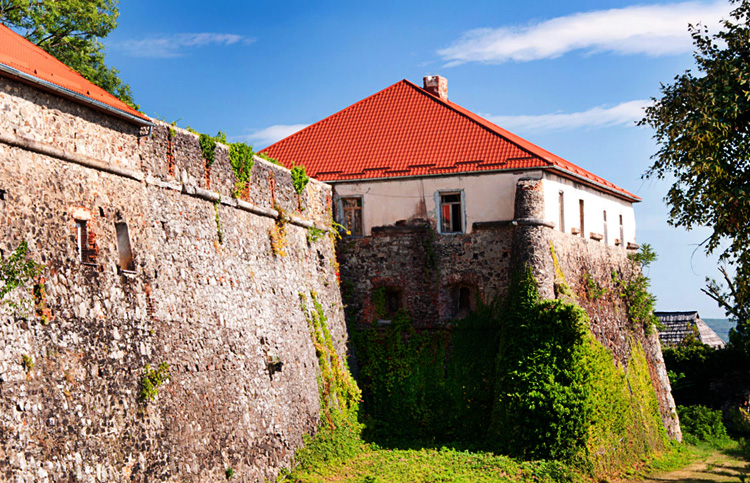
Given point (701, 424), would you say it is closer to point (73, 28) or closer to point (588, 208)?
point (588, 208)

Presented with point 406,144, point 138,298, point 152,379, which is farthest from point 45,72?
point 406,144

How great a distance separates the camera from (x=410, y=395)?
23172mm

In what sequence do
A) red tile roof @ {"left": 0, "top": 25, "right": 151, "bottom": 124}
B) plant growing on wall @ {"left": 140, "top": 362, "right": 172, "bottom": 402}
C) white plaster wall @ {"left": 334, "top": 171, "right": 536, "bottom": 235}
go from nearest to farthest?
1. red tile roof @ {"left": 0, "top": 25, "right": 151, "bottom": 124}
2. plant growing on wall @ {"left": 140, "top": 362, "right": 172, "bottom": 402}
3. white plaster wall @ {"left": 334, "top": 171, "right": 536, "bottom": 235}

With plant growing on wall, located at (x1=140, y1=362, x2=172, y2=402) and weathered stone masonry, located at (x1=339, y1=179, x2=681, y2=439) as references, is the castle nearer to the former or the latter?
plant growing on wall, located at (x1=140, y1=362, x2=172, y2=402)

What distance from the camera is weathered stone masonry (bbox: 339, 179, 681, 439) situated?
23.2m

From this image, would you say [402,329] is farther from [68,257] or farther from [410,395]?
[68,257]

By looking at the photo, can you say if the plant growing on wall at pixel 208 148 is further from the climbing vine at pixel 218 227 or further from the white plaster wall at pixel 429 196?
the white plaster wall at pixel 429 196

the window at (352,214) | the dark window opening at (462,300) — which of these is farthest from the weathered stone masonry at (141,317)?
the dark window opening at (462,300)

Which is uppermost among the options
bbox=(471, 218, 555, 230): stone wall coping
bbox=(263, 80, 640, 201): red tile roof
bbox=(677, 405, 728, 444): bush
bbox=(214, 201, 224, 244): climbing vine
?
bbox=(263, 80, 640, 201): red tile roof

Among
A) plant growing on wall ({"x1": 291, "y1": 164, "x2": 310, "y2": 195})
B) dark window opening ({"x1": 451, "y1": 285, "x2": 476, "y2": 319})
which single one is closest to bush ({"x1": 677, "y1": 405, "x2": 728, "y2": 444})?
dark window opening ({"x1": 451, "y1": 285, "x2": 476, "y2": 319})

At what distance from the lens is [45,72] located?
13914mm

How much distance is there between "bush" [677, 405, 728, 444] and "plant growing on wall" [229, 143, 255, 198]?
59.5ft

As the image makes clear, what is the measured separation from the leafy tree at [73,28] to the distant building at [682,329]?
26.0 metres

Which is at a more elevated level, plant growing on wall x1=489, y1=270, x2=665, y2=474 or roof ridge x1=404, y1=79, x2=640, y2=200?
roof ridge x1=404, y1=79, x2=640, y2=200
